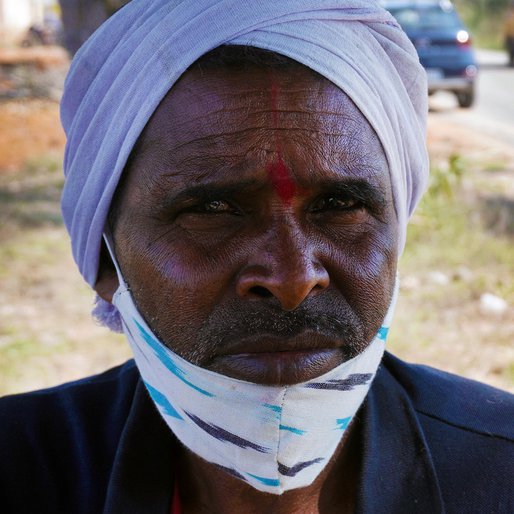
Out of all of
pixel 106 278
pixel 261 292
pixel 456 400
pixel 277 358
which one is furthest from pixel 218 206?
pixel 456 400

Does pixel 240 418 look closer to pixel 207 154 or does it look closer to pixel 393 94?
pixel 207 154

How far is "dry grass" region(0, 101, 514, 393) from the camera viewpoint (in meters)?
4.55

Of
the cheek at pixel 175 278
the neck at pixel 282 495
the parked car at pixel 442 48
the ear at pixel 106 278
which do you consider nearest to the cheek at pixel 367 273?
the cheek at pixel 175 278

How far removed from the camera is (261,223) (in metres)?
1.68

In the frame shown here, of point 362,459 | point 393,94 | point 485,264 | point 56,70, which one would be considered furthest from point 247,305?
point 56,70

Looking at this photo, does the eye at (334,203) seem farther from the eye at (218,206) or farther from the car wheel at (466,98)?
the car wheel at (466,98)

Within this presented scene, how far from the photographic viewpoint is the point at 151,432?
1.96 meters

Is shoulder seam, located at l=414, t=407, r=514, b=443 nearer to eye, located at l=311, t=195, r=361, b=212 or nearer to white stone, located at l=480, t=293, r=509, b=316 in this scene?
eye, located at l=311, t=195, r=361, b=212

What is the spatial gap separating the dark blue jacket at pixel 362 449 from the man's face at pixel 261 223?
30 cm

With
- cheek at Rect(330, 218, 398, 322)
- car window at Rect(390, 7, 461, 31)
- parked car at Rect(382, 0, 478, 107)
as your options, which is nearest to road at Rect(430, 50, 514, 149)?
parked car at Rect(382, 0, 478, 107)

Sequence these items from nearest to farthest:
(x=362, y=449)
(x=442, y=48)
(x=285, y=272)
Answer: (x=285, y=272) < (x=362, y=449) < (x=442, y=48)

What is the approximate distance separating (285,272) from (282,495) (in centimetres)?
60

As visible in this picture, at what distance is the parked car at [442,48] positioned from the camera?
536 inches

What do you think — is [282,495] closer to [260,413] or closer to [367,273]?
[260,413]
